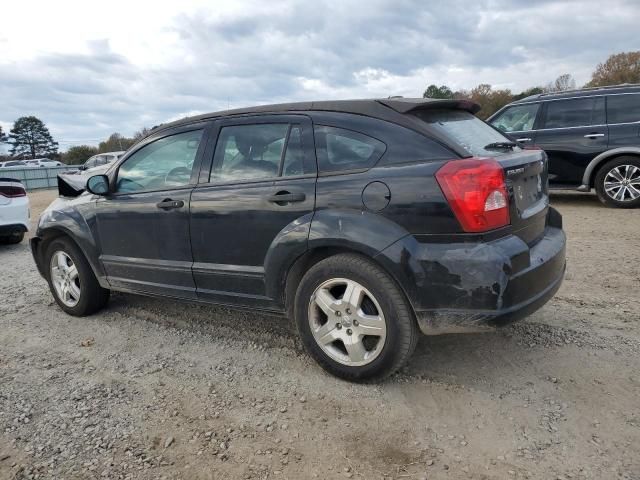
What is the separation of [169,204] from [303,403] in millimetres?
1722

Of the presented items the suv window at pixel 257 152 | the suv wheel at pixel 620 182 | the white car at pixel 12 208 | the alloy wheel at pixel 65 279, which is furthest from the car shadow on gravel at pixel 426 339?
the suv wheel at pixel 620 182

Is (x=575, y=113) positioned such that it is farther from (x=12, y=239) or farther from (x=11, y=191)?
(x=12, y=239)

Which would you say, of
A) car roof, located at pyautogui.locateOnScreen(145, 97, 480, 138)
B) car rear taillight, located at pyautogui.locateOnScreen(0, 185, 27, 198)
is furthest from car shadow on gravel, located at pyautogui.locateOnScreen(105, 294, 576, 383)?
car rear taillight, located at pyautogui.locateOnScreen(0, 185, 27, 198)

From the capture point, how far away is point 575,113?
330 inches

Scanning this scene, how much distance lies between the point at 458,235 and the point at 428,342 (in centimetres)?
121

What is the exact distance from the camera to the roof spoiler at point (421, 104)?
2881 millimetres

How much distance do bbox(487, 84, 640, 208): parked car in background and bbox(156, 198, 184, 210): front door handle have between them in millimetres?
7073

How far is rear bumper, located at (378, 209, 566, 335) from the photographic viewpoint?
252 cm

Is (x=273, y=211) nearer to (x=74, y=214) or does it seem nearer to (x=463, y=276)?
(x=463, y=276)

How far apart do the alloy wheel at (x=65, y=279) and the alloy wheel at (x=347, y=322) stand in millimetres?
2538

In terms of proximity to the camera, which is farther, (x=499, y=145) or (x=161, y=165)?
(x=161, y=165)

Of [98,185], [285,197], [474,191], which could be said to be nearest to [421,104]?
[474,191]

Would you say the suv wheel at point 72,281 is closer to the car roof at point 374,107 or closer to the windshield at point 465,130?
the car roof at point 374,107

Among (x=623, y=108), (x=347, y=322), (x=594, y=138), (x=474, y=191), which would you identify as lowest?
(x=347, y=322)
